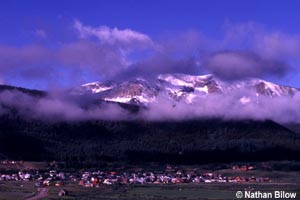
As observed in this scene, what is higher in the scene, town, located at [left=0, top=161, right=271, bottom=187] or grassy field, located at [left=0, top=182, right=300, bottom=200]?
town, located at [left=0, top=161, right=271, bottom=187]

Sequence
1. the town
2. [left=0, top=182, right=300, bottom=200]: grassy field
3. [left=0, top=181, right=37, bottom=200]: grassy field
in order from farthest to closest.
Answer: the town → [left=0, top=181, right=37, bottom=200]: grassy field → [left=0, top=182, right=300, bottom=200]: grassy field

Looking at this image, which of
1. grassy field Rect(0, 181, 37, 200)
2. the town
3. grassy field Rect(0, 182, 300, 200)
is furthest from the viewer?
the town

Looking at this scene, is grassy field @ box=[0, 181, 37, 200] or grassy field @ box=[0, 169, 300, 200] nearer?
grassy field @ box=[0, 169, 300, 200]

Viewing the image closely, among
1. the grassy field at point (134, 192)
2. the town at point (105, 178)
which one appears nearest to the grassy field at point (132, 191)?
the grassy field at point (134, 192)

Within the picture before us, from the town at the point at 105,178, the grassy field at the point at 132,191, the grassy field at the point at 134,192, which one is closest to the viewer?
the grassy field at the point at 134,192

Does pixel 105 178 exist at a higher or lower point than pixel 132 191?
higher

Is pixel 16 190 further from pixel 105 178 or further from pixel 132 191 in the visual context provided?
pixel 105 178

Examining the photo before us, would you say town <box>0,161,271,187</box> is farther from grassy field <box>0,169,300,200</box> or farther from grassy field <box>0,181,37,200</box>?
grassy field <box>0,169,300,200</box>

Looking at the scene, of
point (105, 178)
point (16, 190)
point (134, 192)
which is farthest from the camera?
point (105, 178)

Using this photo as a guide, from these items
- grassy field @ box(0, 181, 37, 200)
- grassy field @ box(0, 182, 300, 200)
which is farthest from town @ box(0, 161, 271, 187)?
grassy field @ box(0, 182, 300, 200)

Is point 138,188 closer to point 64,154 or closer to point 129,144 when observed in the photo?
point 64,154

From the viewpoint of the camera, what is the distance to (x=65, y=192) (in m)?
91.6

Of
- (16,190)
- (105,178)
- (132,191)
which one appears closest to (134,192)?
(132,191)

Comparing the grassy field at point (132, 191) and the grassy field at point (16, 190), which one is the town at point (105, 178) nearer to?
the grassy field at point (16, 190)
